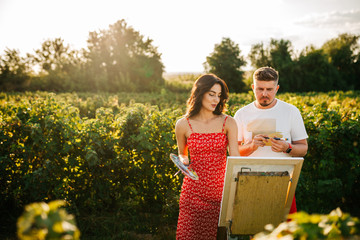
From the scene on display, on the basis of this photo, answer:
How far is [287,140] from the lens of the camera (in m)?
2.77

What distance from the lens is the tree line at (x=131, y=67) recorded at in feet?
124

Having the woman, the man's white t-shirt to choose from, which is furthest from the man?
the woman

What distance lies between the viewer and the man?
8.86 feet

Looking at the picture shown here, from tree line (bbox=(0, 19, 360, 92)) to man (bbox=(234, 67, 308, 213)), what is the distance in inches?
1421

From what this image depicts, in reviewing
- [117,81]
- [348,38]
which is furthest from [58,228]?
[348,38]

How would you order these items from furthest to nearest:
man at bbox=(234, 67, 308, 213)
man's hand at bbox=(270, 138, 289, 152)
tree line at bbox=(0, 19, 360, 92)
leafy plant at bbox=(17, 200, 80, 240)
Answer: tree line at bbox=(0, 19, 360, 92) < man at bbox=(234, 67, 308, 213) < man's hand at bbox=(270, 138, 289, 152) < leafy plant at bbox=(17, 200, 80, 240)

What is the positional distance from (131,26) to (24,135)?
46.0 meters

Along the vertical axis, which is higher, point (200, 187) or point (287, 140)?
point (287, 140)

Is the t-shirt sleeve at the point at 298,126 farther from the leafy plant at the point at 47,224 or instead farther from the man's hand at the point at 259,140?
the leafy plant at the point at 47,224

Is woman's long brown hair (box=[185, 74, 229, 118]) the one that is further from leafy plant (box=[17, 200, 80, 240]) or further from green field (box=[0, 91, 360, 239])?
leafy plant (box=[17, 200, 80, 240])

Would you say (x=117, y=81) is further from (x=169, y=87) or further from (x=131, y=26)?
(x=131, y=26)

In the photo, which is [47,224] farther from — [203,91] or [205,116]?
[205,116]

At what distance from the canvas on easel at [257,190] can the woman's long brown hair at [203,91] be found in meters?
1.13

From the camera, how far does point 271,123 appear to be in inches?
109
